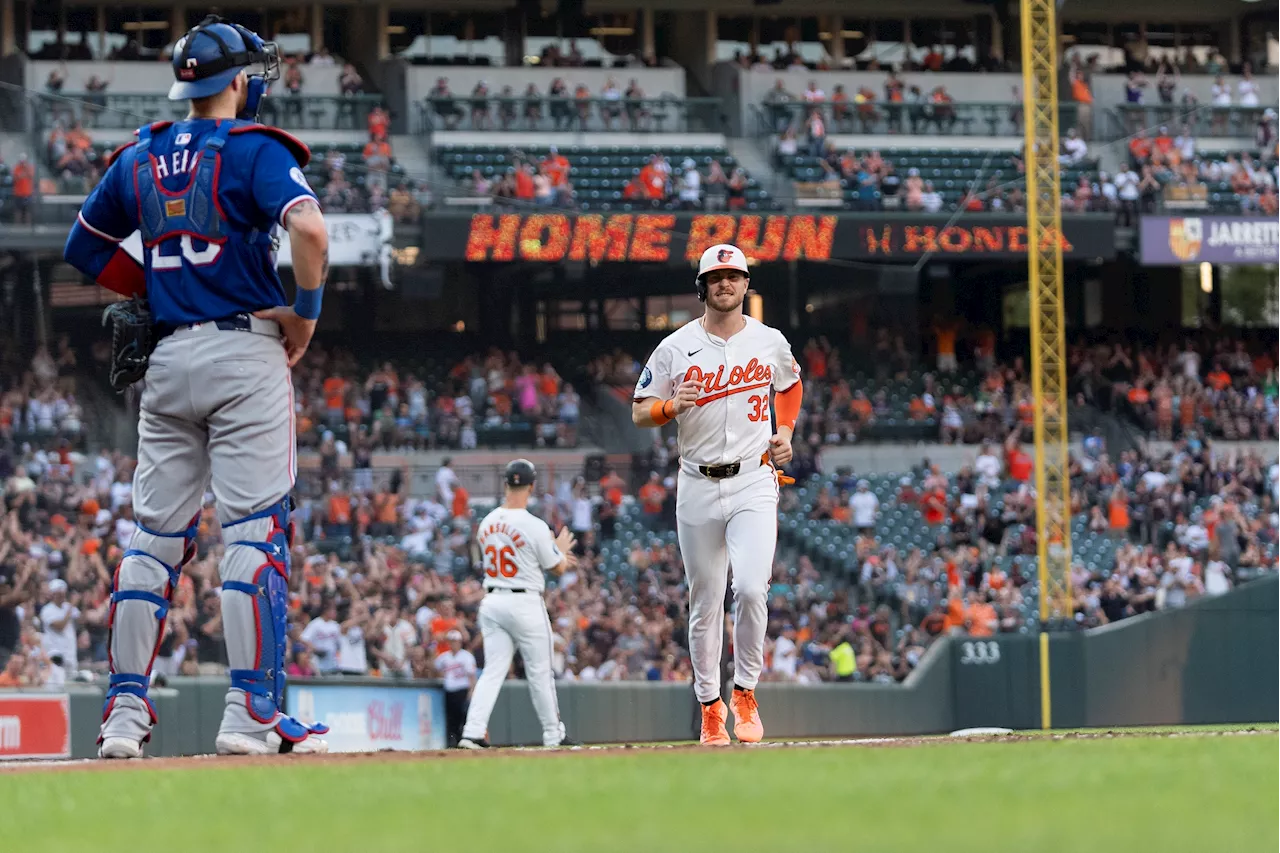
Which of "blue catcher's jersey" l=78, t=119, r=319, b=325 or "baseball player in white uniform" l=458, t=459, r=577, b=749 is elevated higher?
"blue catcher's jersey" l=78, t=119, r=319, b=325

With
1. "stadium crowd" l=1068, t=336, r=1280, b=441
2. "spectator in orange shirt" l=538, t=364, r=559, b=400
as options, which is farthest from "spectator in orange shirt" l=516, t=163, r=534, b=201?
"stadium crowd" l=1068, t=336, r=1280, b=441

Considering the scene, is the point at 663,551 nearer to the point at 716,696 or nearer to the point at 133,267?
the point at 716,696

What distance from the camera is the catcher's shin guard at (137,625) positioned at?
6422mm

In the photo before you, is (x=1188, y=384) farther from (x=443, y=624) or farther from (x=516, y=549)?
(x=516, y=549)

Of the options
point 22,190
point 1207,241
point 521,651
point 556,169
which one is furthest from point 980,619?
point 22,190

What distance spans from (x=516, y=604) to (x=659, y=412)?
4236 mm

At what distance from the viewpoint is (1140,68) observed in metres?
38.0

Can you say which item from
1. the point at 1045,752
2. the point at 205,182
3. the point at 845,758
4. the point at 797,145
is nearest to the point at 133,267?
the point at 205,182

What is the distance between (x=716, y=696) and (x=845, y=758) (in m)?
2.91

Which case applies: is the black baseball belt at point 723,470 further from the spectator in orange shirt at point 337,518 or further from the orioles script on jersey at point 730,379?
the spectator in orange shirt at point 337,518

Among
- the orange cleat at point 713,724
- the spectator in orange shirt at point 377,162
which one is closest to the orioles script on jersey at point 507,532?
the orange cleat at point 713,724

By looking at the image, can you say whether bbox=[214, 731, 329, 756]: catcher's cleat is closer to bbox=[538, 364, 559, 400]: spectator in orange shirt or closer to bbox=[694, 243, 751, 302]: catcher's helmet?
bbox=[694, 243, 751, 302]: catcher's helmet

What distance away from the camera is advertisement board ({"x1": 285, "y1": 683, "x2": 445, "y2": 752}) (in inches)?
682

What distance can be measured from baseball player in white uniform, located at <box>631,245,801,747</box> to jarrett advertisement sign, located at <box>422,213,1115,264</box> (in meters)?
21.7
